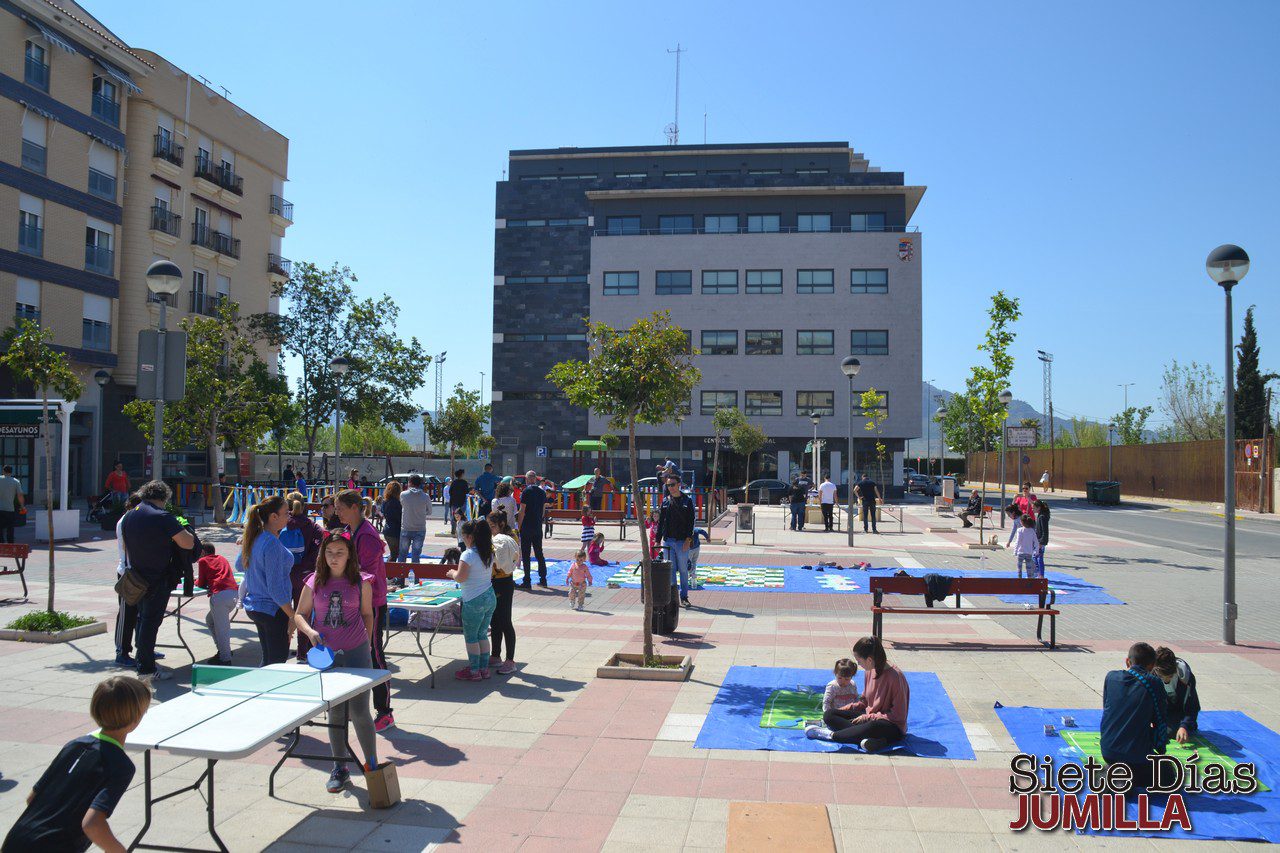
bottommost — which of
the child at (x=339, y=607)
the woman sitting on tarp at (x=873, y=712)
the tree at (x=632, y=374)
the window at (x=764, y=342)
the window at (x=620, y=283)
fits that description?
the woman sitting on tarp at (x=873, y=712)

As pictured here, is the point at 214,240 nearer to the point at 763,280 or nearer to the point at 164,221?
the point at 164,221

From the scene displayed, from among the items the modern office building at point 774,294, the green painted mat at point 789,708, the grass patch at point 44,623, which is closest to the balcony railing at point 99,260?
the modern office building at point 774,294

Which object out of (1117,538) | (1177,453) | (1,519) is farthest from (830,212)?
(1,519)

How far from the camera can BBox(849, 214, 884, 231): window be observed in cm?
5278

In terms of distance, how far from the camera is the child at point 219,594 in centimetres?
854

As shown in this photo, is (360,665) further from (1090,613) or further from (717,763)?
(1090,613)

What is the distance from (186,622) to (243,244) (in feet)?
122

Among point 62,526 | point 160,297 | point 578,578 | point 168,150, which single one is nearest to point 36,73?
point 168,150

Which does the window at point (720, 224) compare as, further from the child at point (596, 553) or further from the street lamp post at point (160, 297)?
the street lamp post at point (160, 297)

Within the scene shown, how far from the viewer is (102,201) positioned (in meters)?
33.9

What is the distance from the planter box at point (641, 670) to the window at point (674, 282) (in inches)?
1794

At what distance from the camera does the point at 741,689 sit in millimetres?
8078

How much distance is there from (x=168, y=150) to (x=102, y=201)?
4767 millimetres

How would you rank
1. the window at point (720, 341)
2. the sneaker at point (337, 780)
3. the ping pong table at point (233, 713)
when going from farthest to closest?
the window at point (720, 341) → the sneaker at point (337, 780) → the ping pong table at point (233, 713)
